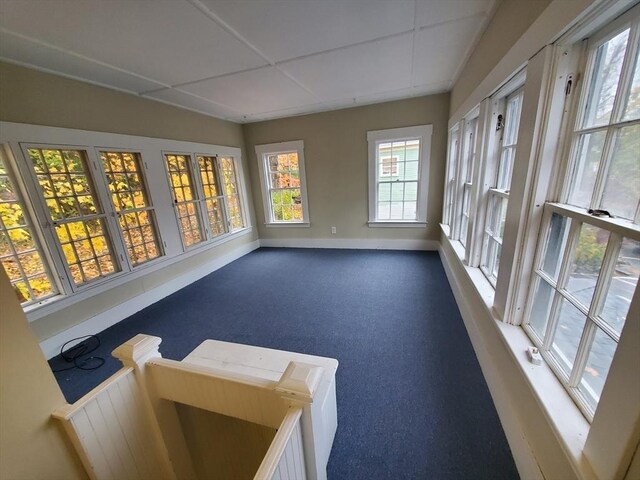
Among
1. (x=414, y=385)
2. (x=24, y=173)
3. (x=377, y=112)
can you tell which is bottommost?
(x=414, y=385)

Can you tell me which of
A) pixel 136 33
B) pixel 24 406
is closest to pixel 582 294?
pixel 24 406

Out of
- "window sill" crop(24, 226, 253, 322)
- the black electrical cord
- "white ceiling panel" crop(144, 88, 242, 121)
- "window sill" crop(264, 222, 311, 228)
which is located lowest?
the black electrical cord

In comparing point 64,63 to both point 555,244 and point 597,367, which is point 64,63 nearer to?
point 555,244

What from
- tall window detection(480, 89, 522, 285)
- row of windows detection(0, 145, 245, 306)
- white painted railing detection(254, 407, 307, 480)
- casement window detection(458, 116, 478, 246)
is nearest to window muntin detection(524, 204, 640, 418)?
tall window detection(480, 89, 522, 285)

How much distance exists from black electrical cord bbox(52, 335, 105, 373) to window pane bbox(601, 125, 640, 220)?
3.36m

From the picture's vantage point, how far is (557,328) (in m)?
1.11

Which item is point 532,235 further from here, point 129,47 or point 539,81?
point 129,47

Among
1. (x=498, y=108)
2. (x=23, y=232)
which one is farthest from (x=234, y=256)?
(x=498, y=108)

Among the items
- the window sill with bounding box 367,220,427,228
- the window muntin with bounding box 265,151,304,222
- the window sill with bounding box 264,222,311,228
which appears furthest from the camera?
the window sill with bounding box 264,222,311,228

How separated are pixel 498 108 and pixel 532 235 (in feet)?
3.60

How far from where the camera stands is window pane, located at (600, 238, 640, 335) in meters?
0.72

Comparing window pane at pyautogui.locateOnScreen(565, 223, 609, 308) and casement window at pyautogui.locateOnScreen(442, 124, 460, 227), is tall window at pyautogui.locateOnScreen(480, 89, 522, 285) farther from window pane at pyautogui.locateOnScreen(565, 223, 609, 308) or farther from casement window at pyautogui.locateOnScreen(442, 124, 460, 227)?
casement window at pyautogui.locateOnScreen(442, 124, 460, 227)

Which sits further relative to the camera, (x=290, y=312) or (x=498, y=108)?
(x=290, y=312)

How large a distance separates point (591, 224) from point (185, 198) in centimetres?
396
